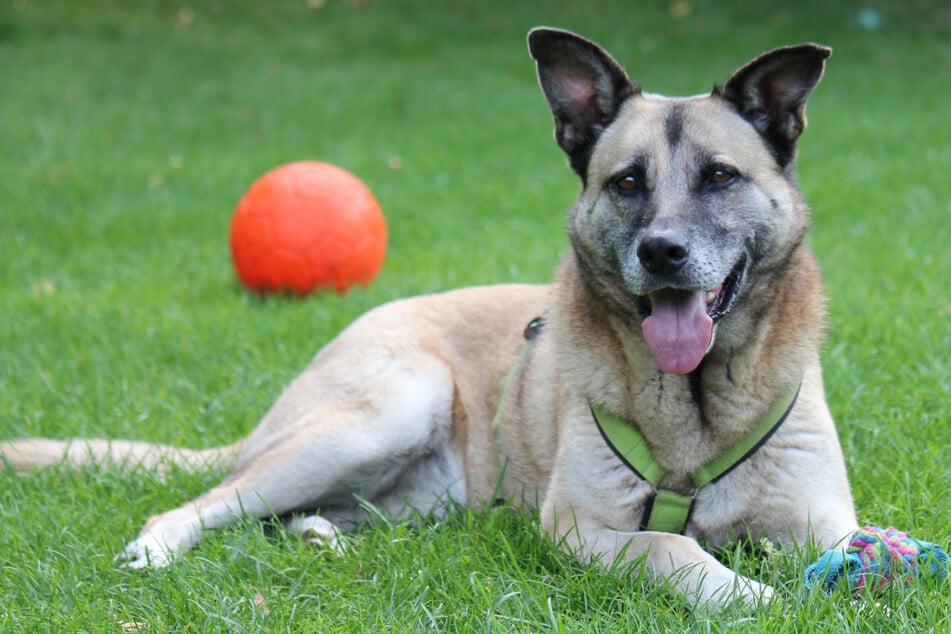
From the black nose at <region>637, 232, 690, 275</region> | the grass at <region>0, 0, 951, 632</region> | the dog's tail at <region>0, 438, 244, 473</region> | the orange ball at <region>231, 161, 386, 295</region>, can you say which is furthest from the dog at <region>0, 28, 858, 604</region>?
the orange ball at <region>231, 161, 386, 295</region>

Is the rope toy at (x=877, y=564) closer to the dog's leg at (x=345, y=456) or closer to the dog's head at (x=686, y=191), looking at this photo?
the dog's head at (x=686, y=191)

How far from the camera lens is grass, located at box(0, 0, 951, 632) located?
3146 mm

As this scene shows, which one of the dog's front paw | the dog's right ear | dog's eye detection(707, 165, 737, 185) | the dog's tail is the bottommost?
the dog's tail

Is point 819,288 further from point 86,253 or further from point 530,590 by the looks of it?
point 86,253

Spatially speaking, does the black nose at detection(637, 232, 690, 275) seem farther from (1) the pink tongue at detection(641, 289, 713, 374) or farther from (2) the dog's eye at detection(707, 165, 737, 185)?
(2) the dog's eye at detection(707, 165, 737, 185)

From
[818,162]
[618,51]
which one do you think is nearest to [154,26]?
[618,51]

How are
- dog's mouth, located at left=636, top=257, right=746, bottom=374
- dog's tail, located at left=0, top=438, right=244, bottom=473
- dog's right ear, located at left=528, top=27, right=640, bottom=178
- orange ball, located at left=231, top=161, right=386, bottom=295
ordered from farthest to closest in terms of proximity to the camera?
orange ball, located at left=231, top=161, right=386, bottom=295, dog's tail, located at left=0, top=438, right=244, bottom=473, dog's right ear, located at left=528, top=27, right=640, bottom=178, dog's mouth, located at left=636, top=257, right=746, bottom=374

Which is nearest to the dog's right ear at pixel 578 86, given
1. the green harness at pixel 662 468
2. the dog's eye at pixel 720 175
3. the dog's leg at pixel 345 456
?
the dog's eye at pixel 720 175

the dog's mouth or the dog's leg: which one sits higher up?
the dog's mouth

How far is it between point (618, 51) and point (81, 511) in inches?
553

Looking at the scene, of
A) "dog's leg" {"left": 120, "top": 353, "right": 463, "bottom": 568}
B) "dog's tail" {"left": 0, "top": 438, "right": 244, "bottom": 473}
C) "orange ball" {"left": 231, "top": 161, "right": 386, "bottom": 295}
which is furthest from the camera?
"orange ball" {"left": 231, "top": 161, "right": 386, "bottom": 295}

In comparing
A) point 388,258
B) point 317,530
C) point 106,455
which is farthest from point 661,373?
point 388,258

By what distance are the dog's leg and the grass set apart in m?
0.17

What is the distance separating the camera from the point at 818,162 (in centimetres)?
990
